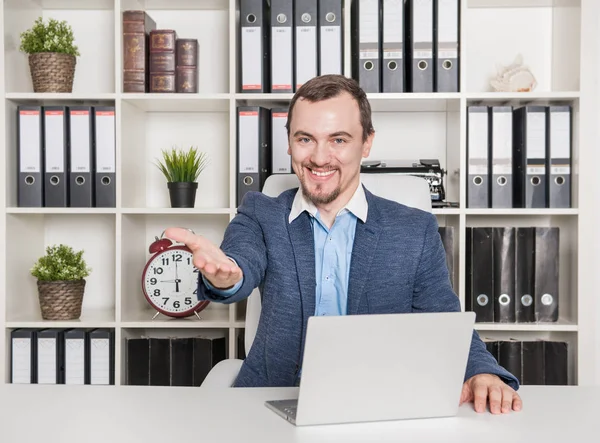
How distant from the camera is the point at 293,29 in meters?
2.57

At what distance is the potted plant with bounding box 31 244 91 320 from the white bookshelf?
50mm

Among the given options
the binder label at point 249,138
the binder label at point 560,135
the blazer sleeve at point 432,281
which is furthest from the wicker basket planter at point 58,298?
the binder label at point 560,135

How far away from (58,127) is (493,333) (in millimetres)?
1796

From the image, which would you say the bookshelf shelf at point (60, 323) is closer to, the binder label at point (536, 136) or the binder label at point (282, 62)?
the binder label at point (282, 62)

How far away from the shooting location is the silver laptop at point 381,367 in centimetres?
101

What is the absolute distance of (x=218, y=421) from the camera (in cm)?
111

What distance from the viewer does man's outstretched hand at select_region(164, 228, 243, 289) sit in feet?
3.70

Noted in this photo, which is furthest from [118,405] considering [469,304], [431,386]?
[469,304]

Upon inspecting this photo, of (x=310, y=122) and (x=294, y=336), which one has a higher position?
(x=310, y=122)

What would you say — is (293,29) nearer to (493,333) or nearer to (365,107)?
(365,107)

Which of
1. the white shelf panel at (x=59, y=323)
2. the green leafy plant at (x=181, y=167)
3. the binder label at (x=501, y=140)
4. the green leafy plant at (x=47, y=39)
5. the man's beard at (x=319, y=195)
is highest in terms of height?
the green leafy plant at (x=47, y=39)

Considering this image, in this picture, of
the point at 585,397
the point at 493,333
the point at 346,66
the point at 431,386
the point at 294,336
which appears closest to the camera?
the point at 431,386

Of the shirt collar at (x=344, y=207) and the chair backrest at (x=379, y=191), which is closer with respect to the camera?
the shirt collar at (x=344, y=207)

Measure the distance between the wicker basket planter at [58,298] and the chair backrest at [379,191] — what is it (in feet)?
3.23
